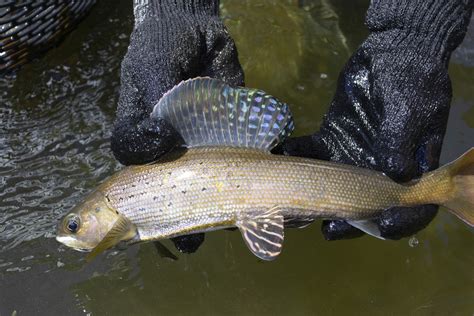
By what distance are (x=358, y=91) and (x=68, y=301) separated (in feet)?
6.49

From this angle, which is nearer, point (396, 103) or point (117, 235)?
point (117, 235)

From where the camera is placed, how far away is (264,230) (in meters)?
2.71

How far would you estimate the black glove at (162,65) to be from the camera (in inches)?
106

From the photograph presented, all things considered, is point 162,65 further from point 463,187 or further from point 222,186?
point 463,187

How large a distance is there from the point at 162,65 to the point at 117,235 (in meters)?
0.83

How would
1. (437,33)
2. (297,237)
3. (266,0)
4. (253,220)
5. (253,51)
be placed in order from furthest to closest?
(266,0)
(253,51)
(297,237)
(437,33)
(253,220)

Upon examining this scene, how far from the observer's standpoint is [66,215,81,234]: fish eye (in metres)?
2.80

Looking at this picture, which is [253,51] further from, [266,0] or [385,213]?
[385,213]

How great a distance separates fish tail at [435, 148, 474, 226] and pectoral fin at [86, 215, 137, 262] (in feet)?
4.78

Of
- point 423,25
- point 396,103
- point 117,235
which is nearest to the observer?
point 117,235

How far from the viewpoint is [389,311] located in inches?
142

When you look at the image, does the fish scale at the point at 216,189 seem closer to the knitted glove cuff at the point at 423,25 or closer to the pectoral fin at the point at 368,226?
the pectoral fin at the point at 368,226

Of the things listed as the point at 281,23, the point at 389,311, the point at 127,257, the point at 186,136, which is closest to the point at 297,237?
the point at 389,311

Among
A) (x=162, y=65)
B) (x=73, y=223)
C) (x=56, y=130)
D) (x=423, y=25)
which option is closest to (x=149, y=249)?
(x=73, y=223)
